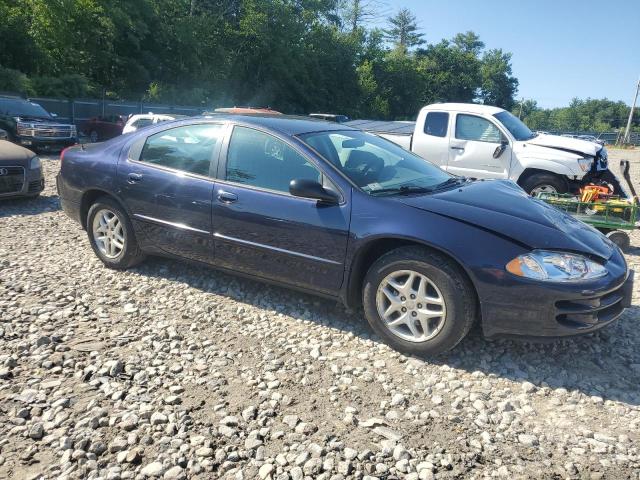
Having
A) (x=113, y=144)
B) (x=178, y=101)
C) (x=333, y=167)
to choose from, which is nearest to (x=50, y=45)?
(x=178, y=101)

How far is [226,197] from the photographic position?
4.20 meters

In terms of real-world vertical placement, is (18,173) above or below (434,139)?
below

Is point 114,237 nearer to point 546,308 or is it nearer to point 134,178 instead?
point 134,178

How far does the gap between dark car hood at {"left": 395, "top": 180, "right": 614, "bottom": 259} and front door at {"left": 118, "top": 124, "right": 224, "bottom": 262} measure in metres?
1.68

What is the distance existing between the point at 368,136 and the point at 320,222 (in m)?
1.35

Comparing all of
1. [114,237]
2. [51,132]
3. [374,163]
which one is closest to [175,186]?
[114,237]

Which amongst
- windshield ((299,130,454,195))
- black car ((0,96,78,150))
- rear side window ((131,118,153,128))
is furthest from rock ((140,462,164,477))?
black car ((0,96,78,150))

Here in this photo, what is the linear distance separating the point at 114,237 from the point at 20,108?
13.1 metres

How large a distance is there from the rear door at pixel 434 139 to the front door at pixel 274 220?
582 centimetres

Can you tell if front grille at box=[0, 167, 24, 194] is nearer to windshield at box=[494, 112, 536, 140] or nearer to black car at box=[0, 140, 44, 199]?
black car at box=[0, 140, 44, 199]

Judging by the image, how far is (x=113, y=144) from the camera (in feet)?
16.7

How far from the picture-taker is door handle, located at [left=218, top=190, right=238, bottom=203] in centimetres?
417

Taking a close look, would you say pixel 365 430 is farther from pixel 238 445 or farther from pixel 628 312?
pixel 628 312

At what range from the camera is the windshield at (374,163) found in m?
3.96
